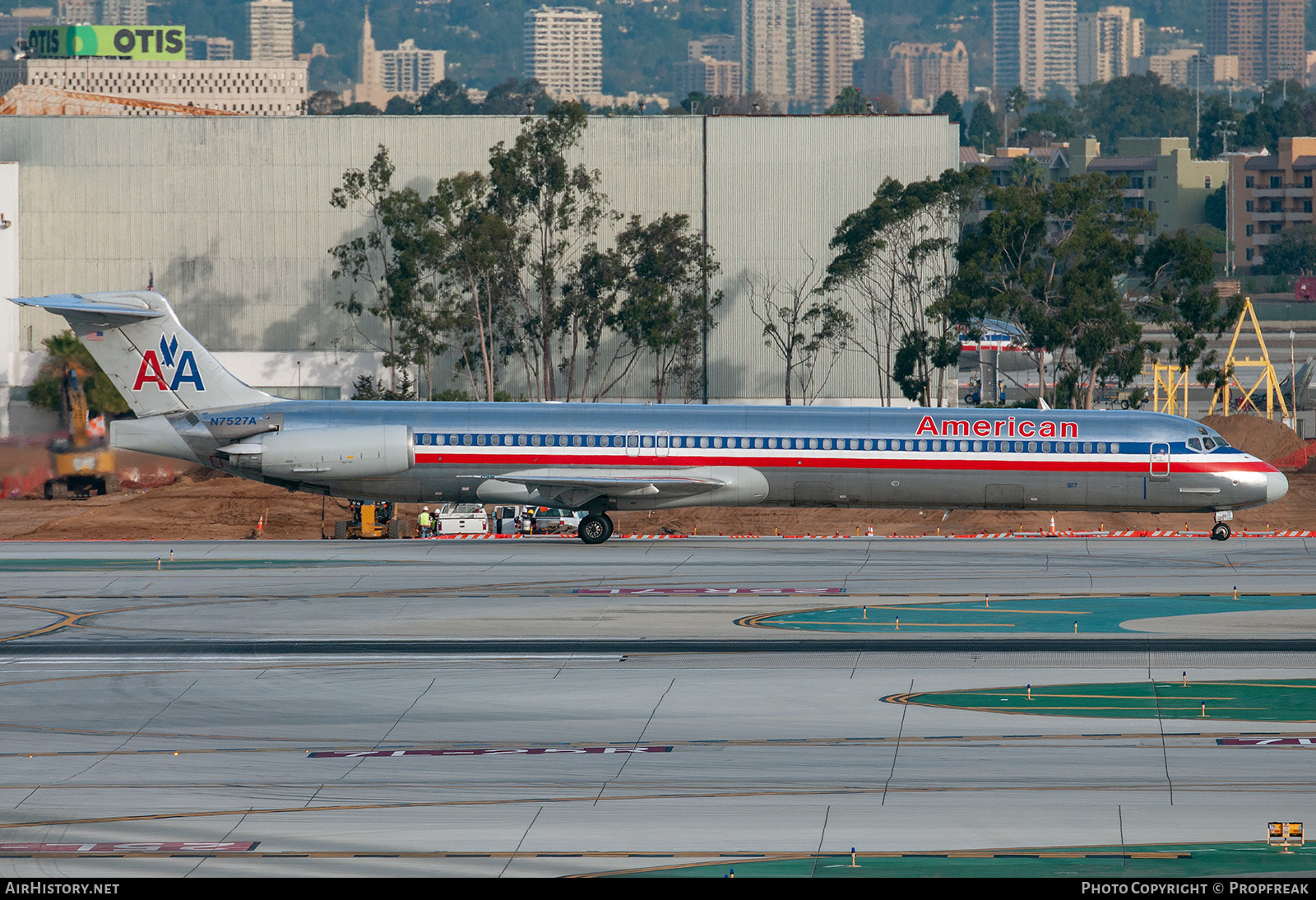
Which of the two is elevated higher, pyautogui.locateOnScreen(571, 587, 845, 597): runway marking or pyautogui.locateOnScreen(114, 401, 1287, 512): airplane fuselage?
pyautogui.locateOnScreen(114, 401, 1287, 512): airplane fuselage

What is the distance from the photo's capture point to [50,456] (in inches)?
2099

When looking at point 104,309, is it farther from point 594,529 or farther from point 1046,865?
point 1046,865

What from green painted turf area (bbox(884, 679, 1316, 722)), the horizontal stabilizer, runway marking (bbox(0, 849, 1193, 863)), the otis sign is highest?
the otis sign

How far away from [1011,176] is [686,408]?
151 metres

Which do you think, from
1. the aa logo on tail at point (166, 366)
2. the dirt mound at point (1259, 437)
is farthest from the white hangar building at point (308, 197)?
the aa logo on tail at point (166, 366)

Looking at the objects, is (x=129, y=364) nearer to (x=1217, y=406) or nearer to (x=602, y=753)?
(x=602, y=753)

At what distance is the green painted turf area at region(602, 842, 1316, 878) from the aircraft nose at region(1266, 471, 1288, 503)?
2724cm

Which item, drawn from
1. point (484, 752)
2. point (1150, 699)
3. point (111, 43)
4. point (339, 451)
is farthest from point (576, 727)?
point (111, 43)

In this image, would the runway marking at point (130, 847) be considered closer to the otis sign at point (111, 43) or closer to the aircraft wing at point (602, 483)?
the aircraft wing at point (602, 483)

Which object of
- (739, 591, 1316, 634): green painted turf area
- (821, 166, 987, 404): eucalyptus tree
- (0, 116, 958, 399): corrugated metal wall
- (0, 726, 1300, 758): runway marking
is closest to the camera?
(0, 726, 1300, 758): runway marking

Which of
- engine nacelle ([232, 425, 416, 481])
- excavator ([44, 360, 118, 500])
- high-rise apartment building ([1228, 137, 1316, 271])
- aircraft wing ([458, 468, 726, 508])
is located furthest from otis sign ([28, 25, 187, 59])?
aircraft wing ([458, 468, 726, 508])

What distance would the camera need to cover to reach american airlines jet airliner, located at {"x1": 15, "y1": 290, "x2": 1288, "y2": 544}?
4194 cm

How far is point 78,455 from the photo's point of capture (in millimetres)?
52812

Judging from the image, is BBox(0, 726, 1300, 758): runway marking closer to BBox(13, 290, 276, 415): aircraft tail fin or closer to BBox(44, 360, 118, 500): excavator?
BBox(13, 290, 276, 415): aircraft tail fin
